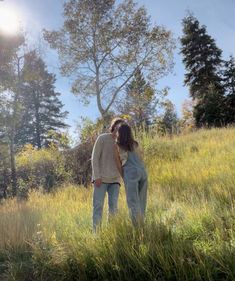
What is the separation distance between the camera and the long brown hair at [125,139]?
5703mm

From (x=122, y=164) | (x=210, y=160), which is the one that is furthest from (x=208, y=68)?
(x=122, y=164)

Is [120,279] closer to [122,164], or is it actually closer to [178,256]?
[178,256]

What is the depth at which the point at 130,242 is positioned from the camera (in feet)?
14.3

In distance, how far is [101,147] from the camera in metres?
5.99

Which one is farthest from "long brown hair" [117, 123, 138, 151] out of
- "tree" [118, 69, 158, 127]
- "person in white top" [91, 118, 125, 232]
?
"tree" [118, 69, 158, 127]

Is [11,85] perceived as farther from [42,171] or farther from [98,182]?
[98,182]

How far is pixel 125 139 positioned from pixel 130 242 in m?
1.74

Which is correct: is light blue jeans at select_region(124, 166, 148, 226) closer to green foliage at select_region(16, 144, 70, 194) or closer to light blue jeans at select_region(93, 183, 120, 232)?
light blue jeans at select_region(93, 183, 120, 232)

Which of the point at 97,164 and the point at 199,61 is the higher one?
the point at 199,61

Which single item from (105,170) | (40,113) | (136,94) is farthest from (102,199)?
(40,113)

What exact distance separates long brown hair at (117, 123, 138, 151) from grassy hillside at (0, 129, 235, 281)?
92cm

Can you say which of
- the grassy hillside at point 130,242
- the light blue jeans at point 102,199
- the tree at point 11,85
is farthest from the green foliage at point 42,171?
the light blue jeans at point 102,199

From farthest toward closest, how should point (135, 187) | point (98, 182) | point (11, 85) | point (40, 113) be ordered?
point (40, 113)
point (11, 85)
point (98, 182)
point (135, 187)

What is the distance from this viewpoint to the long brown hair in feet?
18.7
